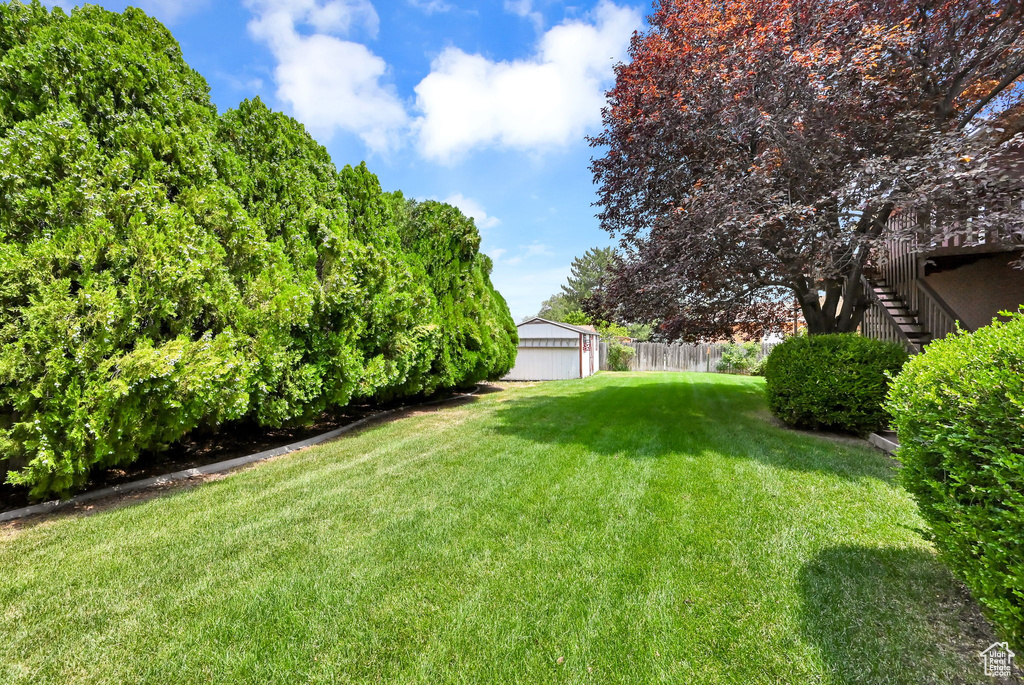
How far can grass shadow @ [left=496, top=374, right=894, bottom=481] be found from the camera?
495 cm

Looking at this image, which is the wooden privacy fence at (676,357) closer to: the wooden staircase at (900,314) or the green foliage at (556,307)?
the wooden staircase at (900,314)

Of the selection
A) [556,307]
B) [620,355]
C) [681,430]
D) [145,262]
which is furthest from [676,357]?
[145,262]

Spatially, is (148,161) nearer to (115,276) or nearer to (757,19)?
(115,276)

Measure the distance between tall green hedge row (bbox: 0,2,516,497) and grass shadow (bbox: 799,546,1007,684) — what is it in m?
5.35

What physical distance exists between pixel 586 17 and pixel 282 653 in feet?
32.2

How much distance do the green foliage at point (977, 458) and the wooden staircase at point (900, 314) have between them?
638 cm

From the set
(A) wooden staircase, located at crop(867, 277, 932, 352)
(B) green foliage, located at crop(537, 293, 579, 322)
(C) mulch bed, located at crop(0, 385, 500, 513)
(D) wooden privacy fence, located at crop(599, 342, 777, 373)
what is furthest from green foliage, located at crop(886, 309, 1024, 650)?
(B) green foliage, located at crop(537, 293, 579, 322)

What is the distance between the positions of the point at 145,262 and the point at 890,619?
6.42 meters

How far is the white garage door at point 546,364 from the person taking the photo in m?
17.1

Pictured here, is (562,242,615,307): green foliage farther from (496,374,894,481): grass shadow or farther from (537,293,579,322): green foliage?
(496,374,894,481): grass shadow

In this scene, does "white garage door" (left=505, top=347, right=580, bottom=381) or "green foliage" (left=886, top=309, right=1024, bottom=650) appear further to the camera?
"white garage door" (left=505, top=347, right=580, bottom=381)

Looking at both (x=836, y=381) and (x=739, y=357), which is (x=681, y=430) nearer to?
(x=836, y=381)

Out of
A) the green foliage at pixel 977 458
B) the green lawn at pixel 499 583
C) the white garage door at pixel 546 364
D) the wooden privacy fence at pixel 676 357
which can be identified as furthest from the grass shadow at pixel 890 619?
the wooden privacy fence at pixel 676 357

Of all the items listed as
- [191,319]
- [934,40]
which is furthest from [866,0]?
[191,319]
